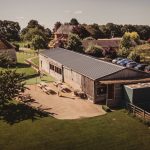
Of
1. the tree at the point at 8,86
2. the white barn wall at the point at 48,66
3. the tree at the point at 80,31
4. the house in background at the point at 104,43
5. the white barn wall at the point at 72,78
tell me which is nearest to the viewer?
the tree at the point at 8,86

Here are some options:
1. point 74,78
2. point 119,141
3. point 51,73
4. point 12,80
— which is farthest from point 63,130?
point 51,73

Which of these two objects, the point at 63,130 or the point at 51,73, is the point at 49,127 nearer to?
the point at 63,130

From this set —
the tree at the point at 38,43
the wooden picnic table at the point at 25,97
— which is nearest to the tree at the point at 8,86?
the wooden picnic table at the point at 25,97

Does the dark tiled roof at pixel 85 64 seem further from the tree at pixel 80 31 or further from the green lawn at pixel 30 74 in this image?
the tree at pixel 80 31

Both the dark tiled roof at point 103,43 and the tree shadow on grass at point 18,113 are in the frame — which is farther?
the dark tiled roof at point 103,43

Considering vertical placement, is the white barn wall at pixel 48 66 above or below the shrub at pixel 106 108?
above

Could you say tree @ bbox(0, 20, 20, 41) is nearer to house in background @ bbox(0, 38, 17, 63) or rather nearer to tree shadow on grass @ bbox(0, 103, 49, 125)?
house in background @ bbox(0, 38, 17, 63)

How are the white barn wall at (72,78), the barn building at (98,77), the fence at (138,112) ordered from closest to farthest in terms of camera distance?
the fence at (138,112)
the barn building at (98,77)
the white barn wall at (72,78)
